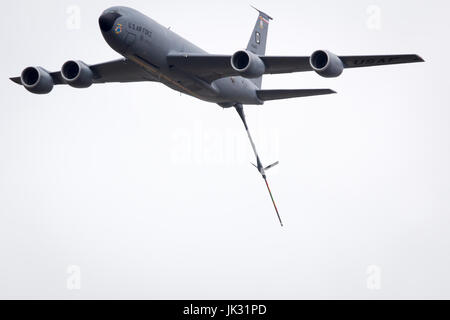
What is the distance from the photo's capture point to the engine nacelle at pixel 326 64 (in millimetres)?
33031

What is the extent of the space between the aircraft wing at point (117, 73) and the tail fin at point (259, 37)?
7.73 m

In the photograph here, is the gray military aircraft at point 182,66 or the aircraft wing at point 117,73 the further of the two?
the aircraft wing at point 117,73

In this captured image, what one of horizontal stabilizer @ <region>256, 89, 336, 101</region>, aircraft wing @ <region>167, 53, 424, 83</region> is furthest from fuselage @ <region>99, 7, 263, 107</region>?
horizontal stabilizer @ <region>256, 89, 336, 101</region>

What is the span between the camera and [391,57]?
33.8m

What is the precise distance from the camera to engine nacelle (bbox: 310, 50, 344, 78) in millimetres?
33031

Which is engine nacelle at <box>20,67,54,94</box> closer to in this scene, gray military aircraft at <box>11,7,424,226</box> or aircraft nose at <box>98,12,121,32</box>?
gray military aircraft at <box>11,7,424,226</box>

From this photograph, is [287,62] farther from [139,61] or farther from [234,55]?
[139,61]

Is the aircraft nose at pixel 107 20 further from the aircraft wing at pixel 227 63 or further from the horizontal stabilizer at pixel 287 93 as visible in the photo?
the horizontal stabilizer at pixel 287 93

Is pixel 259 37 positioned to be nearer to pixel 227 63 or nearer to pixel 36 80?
pixel 227 63

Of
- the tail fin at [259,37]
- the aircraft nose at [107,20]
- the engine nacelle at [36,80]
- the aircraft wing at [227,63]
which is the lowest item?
the aircraft wing at [227,63]

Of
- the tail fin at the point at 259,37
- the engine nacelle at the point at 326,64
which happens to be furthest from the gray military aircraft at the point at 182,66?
the tail fin at the point at 259,37

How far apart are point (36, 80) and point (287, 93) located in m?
13.0

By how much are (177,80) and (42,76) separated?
733cm

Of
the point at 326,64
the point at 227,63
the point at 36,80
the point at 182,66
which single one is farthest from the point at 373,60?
the point at 36,80
